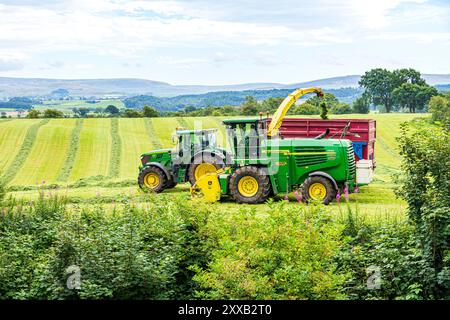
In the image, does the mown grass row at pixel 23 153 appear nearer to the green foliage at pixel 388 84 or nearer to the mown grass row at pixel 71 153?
the mown grass row at pixel 71 153

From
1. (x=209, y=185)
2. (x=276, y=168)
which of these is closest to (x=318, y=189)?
(x=276, y=168)

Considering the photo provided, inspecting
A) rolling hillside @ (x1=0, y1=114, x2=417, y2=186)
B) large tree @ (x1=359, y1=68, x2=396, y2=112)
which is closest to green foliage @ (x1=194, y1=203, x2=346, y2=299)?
rolling hillside @ (x1=0, y1=114, x2=417, y2=186)

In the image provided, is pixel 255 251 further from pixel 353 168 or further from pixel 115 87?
pixel 115 87

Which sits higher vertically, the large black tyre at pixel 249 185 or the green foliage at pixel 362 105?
the green foliage at pixel 362 105

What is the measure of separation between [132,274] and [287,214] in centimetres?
289

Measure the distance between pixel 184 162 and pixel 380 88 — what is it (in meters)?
72.8

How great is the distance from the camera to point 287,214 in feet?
38.9

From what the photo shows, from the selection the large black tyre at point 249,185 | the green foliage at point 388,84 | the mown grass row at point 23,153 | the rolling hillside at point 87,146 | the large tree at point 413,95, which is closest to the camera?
the large black tyre at point 249,185

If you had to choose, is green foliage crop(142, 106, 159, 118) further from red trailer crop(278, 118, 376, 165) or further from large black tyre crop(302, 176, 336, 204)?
large black tyre crop(302, 176, 336, 204)

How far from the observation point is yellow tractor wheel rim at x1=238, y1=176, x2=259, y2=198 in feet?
60.8

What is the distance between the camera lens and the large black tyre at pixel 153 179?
830 inches

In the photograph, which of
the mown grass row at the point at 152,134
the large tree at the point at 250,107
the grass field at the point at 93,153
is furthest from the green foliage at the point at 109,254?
the large tree at the point at 250,107

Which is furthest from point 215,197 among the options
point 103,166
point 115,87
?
point 115,87

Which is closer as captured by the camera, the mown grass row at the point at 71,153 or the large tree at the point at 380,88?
the mown grass row at the point at 71,153
